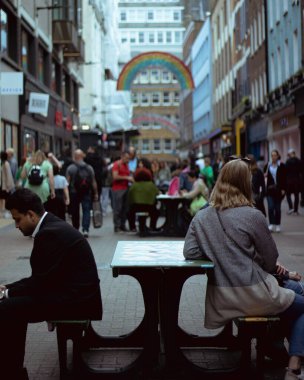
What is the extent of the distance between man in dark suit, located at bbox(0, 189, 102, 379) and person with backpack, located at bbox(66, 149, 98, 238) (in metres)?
11.2

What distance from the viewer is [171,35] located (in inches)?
5285

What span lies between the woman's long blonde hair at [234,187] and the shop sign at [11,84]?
16440 millimetres

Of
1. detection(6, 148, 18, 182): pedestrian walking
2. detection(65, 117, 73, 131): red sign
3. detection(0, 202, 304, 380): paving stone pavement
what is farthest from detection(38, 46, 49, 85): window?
detection(0, 202, 304, 380): paving stone pavement

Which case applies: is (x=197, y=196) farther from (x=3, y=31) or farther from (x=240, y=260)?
(x=3, y=31)

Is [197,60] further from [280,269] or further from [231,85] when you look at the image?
[280,269]

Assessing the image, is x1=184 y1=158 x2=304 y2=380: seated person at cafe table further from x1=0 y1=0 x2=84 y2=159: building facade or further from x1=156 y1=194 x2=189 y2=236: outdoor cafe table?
x1=0 y1=0 x2=84 y2=159: building facade

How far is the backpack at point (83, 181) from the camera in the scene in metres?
16.9

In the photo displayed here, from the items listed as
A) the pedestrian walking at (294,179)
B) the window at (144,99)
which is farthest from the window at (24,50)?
the window at (144,99)

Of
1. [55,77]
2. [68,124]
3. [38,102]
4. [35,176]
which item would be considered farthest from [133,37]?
[35,176]

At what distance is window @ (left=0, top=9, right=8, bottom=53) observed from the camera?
26.5 metres

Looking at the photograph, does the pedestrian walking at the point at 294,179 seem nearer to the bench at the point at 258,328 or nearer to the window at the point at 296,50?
the window at the point at 296,50

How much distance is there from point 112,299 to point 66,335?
3.56 meters

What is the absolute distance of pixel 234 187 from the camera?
19.2ft

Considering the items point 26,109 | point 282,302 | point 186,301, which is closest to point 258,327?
point 282,302
